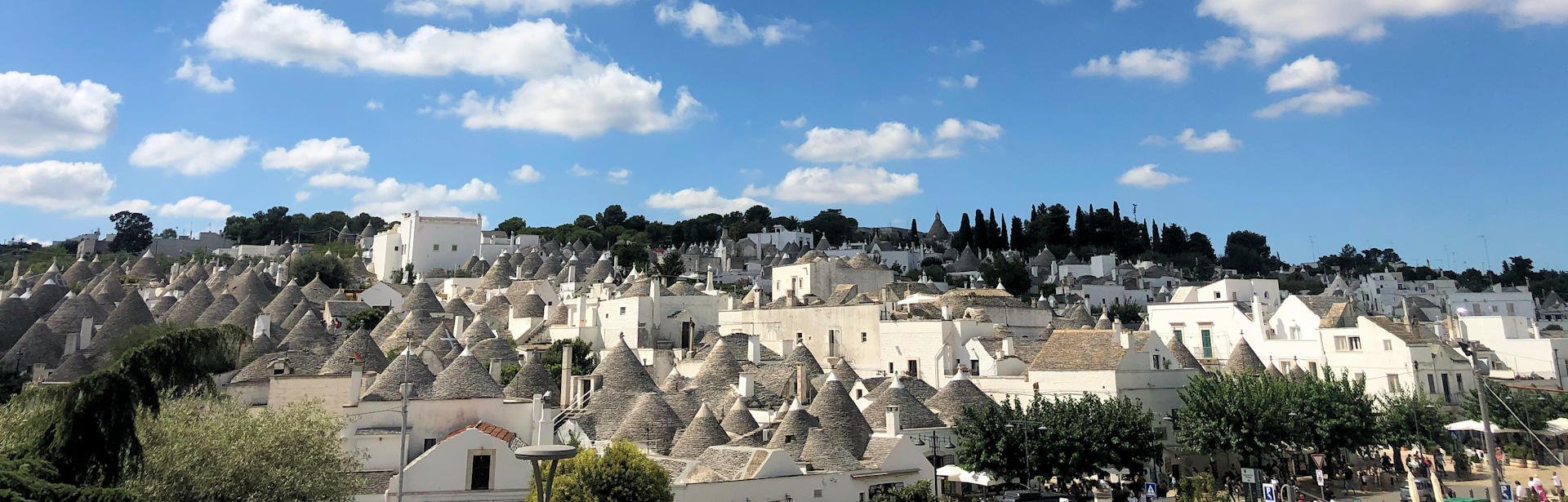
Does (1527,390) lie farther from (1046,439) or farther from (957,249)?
(957,249)

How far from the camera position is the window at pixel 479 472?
22.4 m

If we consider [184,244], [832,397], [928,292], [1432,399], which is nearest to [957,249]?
[928,292]

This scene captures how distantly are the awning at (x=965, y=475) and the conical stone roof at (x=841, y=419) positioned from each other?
225 centimetres

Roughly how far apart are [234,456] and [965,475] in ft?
57.0

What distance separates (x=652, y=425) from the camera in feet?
89.9

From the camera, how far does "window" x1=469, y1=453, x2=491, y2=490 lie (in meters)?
22.4

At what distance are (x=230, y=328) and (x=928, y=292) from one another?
41889 millimetres

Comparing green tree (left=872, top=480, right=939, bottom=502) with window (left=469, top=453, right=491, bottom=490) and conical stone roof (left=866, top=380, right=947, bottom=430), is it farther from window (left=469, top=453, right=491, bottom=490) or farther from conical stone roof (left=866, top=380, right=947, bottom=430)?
window (left=469, top=453, right=491, bottom=490)

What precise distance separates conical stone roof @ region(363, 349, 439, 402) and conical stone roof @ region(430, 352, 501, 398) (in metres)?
0.44

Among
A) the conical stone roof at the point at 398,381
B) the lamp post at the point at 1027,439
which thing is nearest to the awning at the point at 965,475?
the lamp post at the point at 1027,439

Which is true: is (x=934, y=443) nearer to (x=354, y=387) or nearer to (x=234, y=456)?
(x=354, y=387)

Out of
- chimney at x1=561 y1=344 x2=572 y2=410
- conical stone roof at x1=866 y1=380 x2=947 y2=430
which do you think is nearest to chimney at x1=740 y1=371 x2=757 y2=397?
conical stone roof at x1=866 y1=380 x2=947 y2=430

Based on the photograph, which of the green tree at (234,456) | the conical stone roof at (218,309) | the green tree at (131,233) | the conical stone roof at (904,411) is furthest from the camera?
the green tree at (131,233)

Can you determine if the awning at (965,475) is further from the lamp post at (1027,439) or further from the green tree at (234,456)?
the green tree at (234,456)
